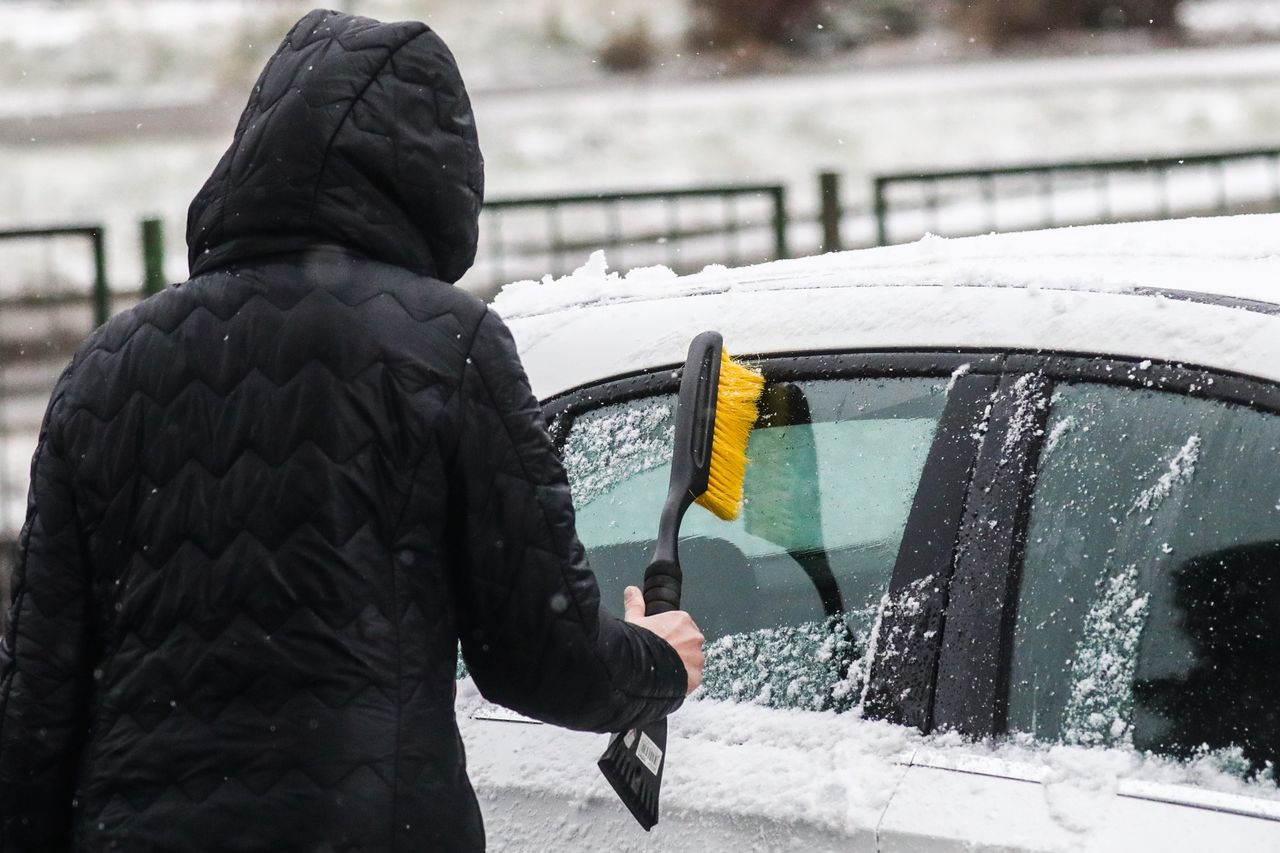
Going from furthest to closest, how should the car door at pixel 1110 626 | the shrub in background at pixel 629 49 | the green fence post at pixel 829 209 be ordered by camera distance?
the shrub in background at pixel 629 49
the green fence post at pixel 829 209
the car door at pixel 1110 626

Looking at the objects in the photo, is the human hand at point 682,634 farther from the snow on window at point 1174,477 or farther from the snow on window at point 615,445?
the snow on window at point 1174,477

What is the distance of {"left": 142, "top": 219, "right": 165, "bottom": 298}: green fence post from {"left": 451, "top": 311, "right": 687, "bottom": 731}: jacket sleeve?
5552mm

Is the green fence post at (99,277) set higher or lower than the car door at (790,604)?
lower

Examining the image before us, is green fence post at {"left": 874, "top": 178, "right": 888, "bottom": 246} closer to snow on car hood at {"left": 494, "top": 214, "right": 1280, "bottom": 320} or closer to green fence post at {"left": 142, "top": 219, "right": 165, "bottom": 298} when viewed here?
green fence post at {"left": 142, "top": 219, "right": 165, "bottom": 298}

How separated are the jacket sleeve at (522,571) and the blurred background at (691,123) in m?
5.43

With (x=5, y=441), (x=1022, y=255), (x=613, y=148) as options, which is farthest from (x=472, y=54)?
(x=1022, y=255)

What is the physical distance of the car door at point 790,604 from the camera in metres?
1.72

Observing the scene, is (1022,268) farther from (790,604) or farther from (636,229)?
(636,229)

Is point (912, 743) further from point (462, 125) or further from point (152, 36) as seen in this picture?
point (152, 36)

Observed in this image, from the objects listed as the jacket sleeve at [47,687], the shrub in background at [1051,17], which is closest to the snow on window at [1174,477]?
the jacket sleeve at [47,687]

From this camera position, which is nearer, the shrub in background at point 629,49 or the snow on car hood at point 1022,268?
the snow on car hood at point 1022,268

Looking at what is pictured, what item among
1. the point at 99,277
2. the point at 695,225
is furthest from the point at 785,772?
the point at 695,225

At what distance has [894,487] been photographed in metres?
1.80

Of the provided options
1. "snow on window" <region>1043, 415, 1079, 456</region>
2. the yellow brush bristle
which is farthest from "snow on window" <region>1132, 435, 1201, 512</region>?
the yellow brush bristle
